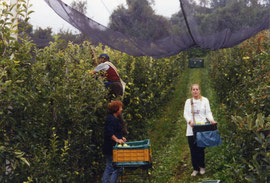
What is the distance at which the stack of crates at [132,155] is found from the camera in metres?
4.44

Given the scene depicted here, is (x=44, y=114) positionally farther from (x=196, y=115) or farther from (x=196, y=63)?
(x=196, y=63)

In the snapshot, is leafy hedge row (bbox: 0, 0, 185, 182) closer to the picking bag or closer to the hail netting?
the hail netting

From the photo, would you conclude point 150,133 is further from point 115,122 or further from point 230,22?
point 230,22

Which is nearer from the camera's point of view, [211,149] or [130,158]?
[130,158]

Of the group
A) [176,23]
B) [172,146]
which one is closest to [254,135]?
[176,23]

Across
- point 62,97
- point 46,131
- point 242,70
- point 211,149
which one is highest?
point 242,70

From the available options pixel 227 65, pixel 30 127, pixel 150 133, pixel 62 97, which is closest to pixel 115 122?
pixel 62 97

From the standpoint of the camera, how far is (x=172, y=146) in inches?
302

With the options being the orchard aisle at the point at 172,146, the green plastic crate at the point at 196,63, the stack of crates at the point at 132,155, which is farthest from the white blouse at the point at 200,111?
the green plastic crate at the point at 196,63

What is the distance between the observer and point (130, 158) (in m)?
4.49

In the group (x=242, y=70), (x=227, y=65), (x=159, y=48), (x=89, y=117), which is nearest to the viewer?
(x=159, y=48)

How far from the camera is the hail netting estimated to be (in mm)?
3863

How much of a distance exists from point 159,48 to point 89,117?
1.57 metres

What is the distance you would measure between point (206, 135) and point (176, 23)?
6.66ft
